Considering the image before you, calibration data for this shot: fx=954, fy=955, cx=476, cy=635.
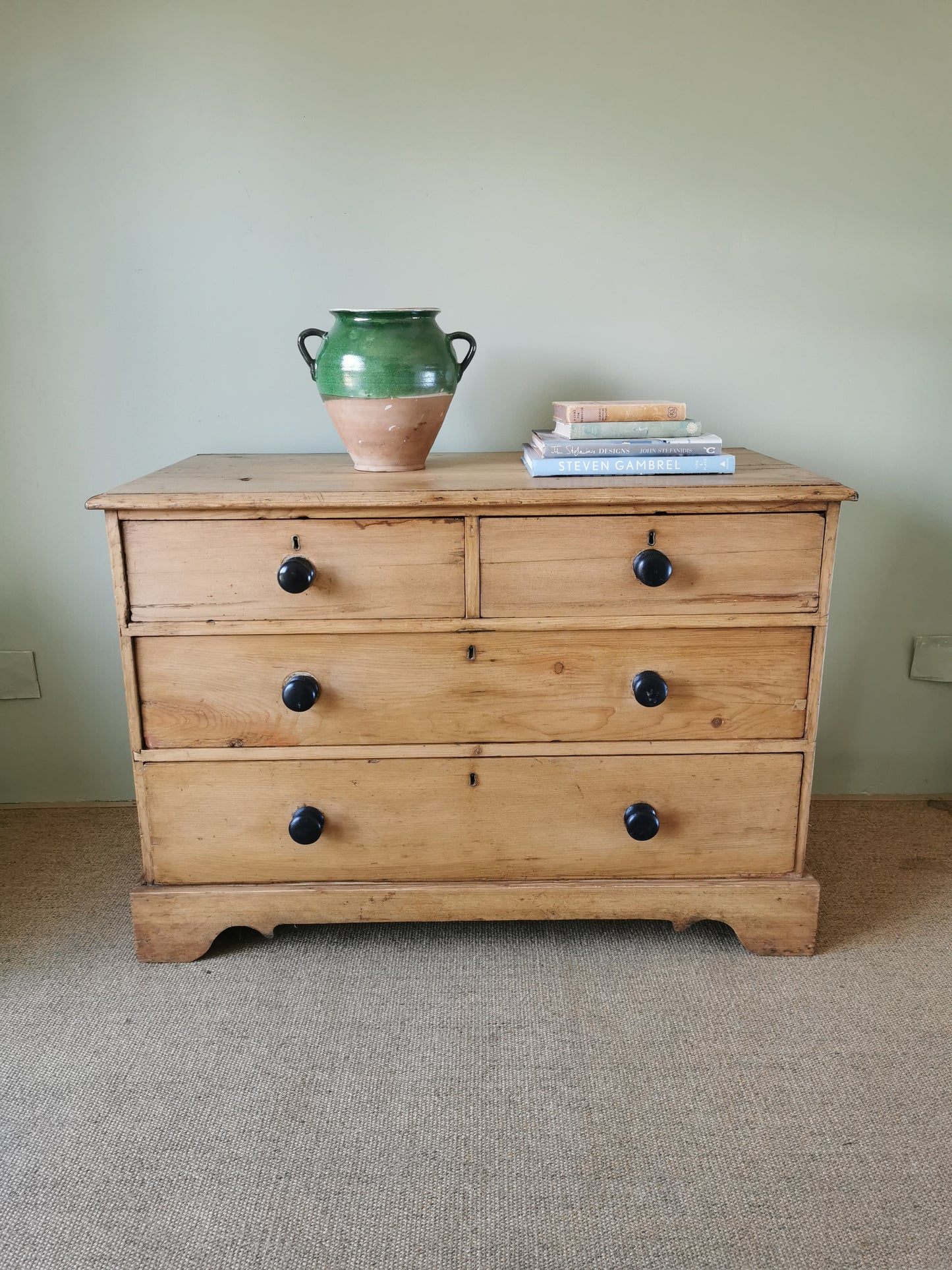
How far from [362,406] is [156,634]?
Result: 1.53 ft

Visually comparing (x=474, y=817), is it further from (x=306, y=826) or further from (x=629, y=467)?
(x=629, y=467)

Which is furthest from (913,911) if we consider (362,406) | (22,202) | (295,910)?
(22,202)

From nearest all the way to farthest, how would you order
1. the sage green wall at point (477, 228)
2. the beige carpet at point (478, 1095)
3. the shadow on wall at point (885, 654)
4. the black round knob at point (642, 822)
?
the beige carpet at point (478, 1095) < the black round knob at point (642, 822) < the sage green wall at point (477, 228) < the shadow on wall at point (885, 654)

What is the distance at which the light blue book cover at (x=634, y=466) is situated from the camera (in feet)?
4.77

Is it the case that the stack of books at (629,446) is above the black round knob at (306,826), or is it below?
above

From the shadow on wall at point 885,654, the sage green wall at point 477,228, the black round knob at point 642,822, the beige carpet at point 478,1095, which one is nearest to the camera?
the beige carpet at point 478,1095

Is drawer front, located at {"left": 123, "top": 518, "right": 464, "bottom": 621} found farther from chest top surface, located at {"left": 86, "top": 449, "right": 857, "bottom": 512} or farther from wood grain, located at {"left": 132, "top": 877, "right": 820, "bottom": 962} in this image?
wood grain, located at {"left": 132, "top": 877, "right": 820, "bottom": 962}

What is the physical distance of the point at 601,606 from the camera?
142 cm

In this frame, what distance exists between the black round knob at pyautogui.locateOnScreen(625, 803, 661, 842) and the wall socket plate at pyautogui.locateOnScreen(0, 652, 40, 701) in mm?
1248

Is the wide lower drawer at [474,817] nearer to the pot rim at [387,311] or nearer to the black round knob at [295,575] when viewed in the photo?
the black round knob at [295,575]

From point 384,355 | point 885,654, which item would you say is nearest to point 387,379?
point 384,355

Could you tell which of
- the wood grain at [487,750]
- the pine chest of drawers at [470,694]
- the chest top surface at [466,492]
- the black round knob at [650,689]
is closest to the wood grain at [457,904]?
the pine chest of drawers at [470,694]

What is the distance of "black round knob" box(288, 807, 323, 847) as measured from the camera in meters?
1.44

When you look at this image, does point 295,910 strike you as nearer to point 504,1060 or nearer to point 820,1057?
point 504,1060
